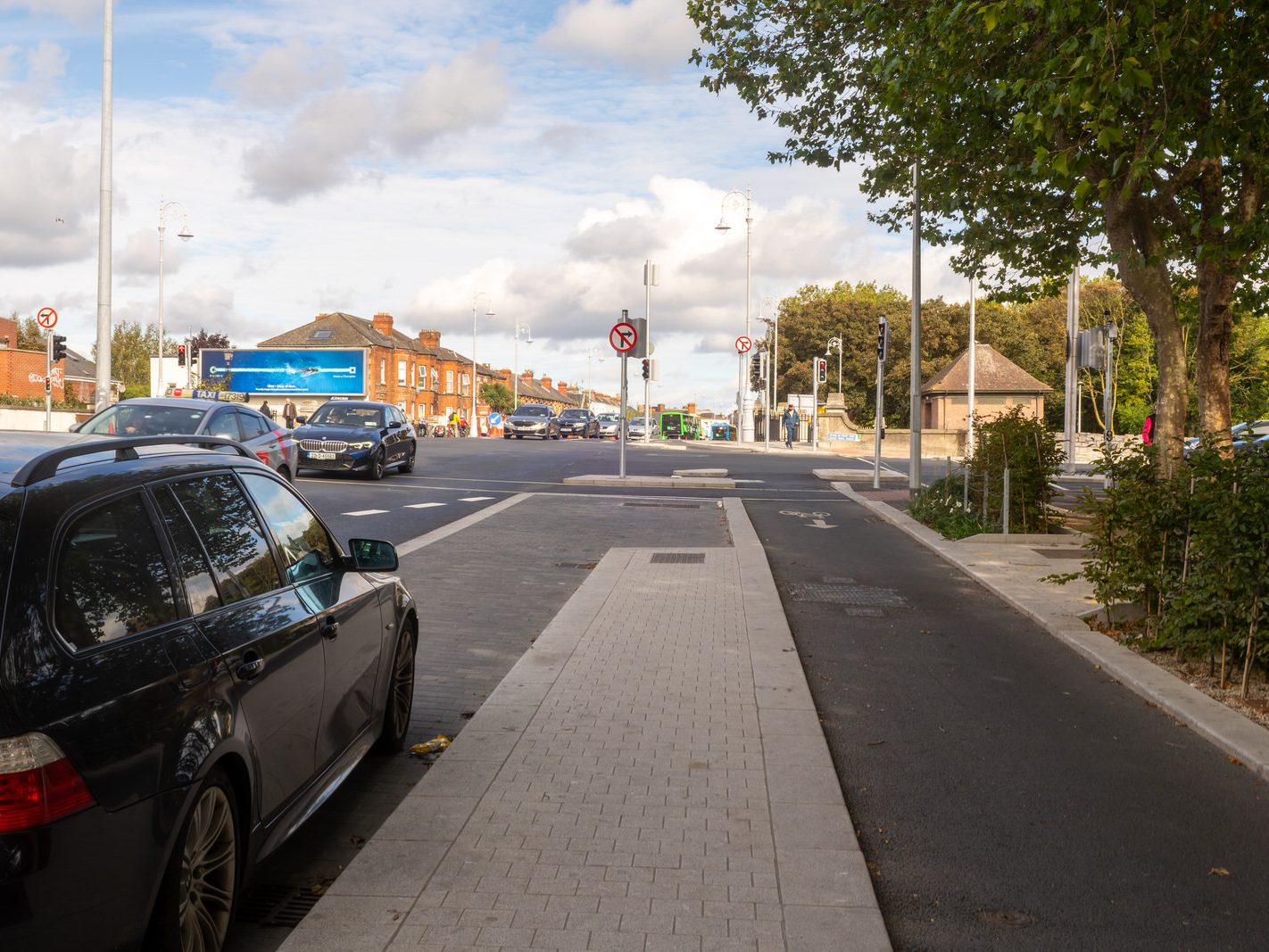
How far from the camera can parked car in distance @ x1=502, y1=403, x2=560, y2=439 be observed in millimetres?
55594

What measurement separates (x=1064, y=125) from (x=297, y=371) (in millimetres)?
79986

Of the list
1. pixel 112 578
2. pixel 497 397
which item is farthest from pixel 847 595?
pixel 497 397

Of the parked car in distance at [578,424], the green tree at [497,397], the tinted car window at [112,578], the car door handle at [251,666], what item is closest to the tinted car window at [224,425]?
the car door handle at [251,666]

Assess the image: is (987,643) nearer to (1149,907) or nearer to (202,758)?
(1149,907)

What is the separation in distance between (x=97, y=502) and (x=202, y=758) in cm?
71

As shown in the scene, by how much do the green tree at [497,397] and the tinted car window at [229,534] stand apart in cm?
12855

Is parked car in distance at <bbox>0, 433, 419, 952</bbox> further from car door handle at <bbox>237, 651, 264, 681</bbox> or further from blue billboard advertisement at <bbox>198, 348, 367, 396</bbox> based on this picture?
blue billboard advertisement at <bbox>198, 348, 367, 396</bbox>

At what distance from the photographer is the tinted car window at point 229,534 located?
142 inches

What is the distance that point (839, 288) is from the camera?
10188 centimetres

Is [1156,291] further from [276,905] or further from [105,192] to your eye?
[105,192]

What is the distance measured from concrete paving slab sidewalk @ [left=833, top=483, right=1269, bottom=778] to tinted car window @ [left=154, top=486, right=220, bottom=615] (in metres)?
4.59

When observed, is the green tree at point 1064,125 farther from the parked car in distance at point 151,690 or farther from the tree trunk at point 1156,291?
the parked car in distance at point 151,690

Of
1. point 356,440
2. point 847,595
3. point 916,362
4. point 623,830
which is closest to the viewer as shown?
point 623,830

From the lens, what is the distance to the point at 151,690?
2.88 m
